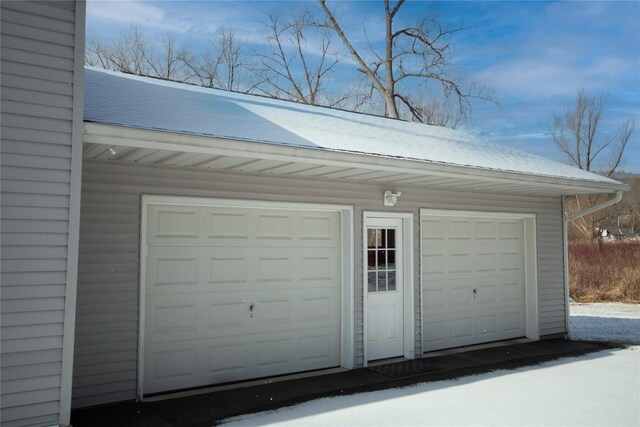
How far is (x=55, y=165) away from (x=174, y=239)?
1857 mm

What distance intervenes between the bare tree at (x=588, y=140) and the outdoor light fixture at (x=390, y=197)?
23777 mm

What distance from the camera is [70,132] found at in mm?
3891

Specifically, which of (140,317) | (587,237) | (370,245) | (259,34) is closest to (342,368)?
(370,245)

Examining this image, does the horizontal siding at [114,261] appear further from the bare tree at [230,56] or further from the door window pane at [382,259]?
the bare tree at [230,56]

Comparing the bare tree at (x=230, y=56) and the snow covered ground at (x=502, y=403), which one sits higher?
the bare tree at (x=230, y=56)

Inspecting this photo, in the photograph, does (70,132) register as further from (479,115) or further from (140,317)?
(479,115)

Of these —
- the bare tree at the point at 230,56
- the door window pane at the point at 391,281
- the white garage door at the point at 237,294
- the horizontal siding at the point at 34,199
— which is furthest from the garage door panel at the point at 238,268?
the bare tree at the point at 230,56

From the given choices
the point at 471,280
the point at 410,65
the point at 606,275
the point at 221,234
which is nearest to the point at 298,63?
the point at 410,65

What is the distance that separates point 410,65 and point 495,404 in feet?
53.1

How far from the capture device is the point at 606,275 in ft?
48.5

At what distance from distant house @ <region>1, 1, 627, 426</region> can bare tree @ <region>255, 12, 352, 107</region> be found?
1173 cm

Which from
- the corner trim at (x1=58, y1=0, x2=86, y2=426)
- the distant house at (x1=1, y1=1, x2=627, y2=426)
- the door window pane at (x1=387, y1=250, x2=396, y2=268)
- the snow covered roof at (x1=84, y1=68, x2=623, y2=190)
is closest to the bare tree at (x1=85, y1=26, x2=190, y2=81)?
the snow covered roof at (x1=84, y1=68, x2=623, y2=190)

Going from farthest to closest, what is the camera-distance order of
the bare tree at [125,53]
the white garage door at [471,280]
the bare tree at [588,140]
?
1. the bare tree at [588,140]
2. the bare tree at [125,53]
3. the white garage door at [471,280]

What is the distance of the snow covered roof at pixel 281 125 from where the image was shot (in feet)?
16.4
